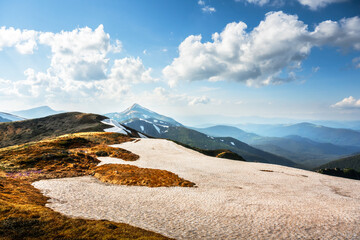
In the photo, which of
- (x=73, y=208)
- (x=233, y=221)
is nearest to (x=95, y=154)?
(x=73, y=208)

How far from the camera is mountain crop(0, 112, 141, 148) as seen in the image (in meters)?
90.6

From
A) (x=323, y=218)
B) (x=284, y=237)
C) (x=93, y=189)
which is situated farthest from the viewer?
(x=93, y=189)

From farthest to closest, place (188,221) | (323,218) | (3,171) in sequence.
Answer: (3,171), (323,218), (188,221)

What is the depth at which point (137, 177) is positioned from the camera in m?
25.2

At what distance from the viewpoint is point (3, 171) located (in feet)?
77.6

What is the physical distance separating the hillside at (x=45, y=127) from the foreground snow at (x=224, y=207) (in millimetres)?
73658

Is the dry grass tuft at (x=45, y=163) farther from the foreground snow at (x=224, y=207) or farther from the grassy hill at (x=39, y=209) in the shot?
the foreground snow at (x=224, y=207)

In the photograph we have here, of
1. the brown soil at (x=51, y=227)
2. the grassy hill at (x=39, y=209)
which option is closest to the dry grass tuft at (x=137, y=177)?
the grassy hill at (x=39, y=209)

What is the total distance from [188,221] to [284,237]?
21.9ft

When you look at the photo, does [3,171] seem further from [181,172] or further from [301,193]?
[301,193]

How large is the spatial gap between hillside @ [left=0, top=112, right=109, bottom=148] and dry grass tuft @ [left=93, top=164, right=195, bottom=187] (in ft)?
208

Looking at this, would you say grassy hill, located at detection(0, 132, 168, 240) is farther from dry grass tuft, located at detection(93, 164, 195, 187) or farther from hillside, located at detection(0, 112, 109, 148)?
hillside, located at detection(0, 112, 109, 148)

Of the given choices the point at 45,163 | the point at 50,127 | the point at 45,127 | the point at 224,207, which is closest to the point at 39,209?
the point at 224,207

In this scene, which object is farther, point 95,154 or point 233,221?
point 95,154
